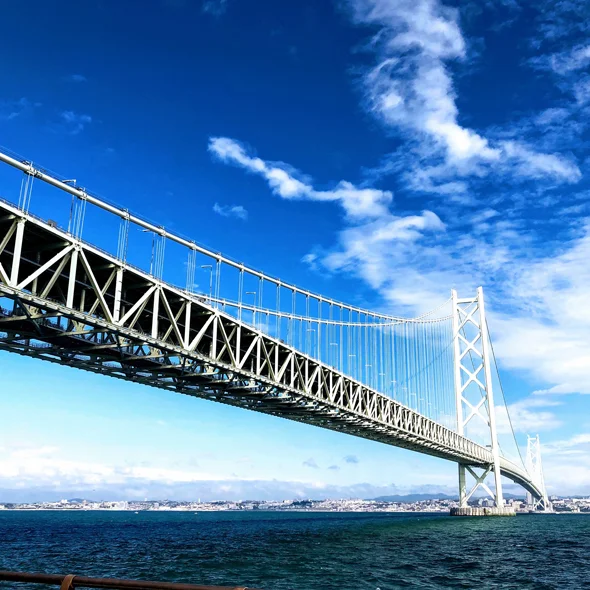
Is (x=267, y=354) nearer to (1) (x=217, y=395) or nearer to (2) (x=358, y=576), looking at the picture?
(1) (x=217, y=395)

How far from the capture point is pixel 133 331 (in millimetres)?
26719

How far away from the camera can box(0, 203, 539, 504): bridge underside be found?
22.5 metres

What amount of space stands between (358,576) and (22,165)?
67.0 feet

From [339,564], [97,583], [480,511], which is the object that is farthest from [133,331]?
[480,511]

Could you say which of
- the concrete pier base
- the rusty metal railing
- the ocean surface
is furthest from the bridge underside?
the concrete pier base

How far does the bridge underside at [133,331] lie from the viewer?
22547 millimetres

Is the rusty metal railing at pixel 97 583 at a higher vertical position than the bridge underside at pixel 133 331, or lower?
lower

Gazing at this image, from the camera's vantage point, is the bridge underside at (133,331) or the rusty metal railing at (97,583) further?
the bridge underside at (133,331)

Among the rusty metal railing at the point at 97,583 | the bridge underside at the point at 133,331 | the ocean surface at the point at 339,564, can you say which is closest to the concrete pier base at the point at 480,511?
the bridge underside at the point at 133,331

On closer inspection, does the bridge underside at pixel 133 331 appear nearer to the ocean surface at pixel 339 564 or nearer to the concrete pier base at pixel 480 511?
the ocean surface at pixel 339 564

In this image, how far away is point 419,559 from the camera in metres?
31.2

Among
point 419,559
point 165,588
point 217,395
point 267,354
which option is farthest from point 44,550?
point 165,588

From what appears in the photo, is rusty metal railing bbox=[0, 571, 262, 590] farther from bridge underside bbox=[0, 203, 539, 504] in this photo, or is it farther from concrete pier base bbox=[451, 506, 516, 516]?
concrete pier base bbox=[451, 506, 516, 516]

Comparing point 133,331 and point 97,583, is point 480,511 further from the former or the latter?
point 97,583
